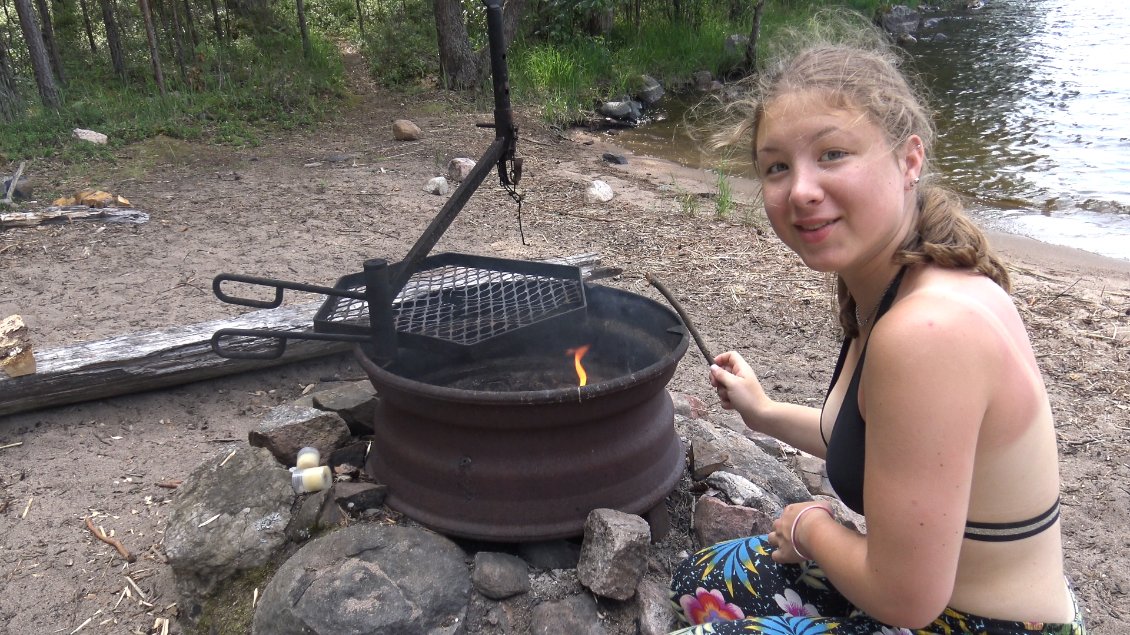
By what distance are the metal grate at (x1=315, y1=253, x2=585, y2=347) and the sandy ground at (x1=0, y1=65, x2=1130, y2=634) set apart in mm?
824

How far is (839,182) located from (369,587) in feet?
4.27

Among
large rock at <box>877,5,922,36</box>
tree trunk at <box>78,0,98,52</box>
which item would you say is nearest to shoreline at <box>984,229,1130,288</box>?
tree trunk at <box>78,0,98,52</box>

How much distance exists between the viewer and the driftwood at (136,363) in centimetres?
283

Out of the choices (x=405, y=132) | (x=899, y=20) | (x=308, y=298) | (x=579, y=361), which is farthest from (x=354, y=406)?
(x=899, y=20)

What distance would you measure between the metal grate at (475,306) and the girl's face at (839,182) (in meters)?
0.93

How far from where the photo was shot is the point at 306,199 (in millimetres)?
5531

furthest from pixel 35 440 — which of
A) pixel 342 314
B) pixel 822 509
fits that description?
pixel 822 509

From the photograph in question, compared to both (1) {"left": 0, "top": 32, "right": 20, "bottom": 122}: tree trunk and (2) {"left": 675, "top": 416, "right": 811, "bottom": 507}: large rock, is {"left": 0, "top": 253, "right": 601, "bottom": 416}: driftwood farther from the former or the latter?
(1) {"left": 0, "top": 32, "right": 20, "bottom": 122}: tree trunk

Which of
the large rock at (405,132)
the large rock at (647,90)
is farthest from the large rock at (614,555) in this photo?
the large rock at (647,90)

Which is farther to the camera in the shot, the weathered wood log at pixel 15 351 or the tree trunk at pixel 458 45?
the tree trunk at pixel 458 45

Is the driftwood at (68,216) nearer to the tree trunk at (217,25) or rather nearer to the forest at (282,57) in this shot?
the forest at (282,57)

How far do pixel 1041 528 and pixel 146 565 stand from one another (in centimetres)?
219

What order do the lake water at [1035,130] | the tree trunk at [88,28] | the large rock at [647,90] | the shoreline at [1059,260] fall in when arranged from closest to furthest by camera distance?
the shoreline at [1059,260], the lake water at [1035,130], the tree trunk at [88,28], the large rock at [647,90]

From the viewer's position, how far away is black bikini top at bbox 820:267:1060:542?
1299 mm
